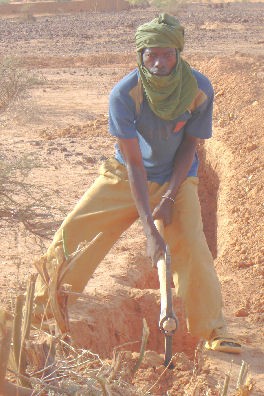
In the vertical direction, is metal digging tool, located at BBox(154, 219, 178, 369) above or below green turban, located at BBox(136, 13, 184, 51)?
below

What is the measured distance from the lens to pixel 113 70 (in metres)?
19.9

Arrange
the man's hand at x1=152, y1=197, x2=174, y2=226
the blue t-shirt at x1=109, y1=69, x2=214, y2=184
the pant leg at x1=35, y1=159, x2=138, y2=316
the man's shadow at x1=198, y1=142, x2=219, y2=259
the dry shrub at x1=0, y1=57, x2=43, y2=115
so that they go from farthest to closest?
the dry shrub at x1=0, y1=57, x2=43, y2=115, the man's shadow at x1=198, y1=142, x2=219, y2=259, the pant leg at x1=35, y1=159, x2=138, y2=316, the man's hand at x1=152, y1=197, x2=174, y2=226, the blue t-shirt at x1=109, y1=69, x2=214, y2=184

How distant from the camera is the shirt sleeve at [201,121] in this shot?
209 inches

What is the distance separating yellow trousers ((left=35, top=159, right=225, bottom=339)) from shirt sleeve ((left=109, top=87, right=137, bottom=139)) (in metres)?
0.38

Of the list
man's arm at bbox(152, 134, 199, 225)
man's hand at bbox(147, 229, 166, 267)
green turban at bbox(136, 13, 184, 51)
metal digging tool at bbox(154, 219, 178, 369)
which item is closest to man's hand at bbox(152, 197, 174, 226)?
man's arm at bbox(152, 134, 199, 225)

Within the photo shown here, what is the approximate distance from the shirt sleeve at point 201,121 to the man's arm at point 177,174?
0.17 ft

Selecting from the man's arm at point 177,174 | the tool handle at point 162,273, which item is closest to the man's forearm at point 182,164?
the man's arm at point 177,174

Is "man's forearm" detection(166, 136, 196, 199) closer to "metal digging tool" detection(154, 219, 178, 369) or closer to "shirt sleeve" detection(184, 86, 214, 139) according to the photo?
"shirt sleeve" detection(184, 86, 214, 139)

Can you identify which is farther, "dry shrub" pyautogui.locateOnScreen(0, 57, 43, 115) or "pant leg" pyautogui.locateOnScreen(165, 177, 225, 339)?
"dry shrub" pyautogui.locateOnScreen(0, 57, 43, 115)

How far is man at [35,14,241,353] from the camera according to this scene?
507 cm

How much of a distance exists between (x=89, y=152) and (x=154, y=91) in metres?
6.28

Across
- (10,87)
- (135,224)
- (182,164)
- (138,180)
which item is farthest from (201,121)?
(10,87)

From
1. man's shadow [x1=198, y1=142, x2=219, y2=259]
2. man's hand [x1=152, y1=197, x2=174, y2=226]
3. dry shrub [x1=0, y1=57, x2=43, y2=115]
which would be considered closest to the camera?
man's hand [x1=152, y1=197, x2=174, y2=226]

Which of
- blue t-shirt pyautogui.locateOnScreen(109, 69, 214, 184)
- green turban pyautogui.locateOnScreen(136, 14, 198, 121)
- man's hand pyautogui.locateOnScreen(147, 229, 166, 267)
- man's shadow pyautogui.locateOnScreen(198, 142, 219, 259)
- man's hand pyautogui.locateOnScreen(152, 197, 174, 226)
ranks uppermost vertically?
green turban pyautogui.locateOnScreen(136, 14, 198, 121)
